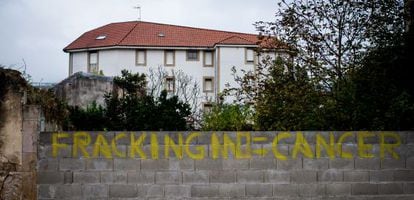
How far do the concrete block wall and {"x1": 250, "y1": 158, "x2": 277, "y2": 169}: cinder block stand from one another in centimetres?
1

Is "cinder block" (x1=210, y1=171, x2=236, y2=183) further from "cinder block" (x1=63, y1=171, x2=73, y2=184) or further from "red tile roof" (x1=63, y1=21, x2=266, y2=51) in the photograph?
"red tile roof" (x1=63, y1=21, x2=266, y2=51)

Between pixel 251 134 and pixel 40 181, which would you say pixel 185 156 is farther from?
pixel 40 181

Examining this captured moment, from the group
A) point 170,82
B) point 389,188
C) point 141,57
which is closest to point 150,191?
point 389,188

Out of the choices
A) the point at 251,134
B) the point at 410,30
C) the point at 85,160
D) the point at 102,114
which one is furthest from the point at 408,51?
the point at 102,114

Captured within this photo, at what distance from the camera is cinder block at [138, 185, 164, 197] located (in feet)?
22.9

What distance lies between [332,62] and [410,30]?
1.85 m

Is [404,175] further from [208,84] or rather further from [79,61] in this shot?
[79,61]

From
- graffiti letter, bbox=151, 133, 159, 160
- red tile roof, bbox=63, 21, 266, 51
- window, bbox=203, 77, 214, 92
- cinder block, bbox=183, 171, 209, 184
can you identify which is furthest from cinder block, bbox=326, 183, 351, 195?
window, bbox=203, 77, 214, 92

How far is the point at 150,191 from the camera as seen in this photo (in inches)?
275

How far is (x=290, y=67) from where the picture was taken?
437 inches

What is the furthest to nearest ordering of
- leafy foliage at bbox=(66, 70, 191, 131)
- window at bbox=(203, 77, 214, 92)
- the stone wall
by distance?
window at bbox=(203, 77, 214, 92) → the stone wall → leafy foliage at bbox=(66, 70, 191, 131)

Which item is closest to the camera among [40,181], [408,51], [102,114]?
[40,181]

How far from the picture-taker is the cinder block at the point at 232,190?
706 cm

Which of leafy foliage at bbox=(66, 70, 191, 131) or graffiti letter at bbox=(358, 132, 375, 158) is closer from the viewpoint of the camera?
graffiti letter at bbox=(358, 132, 375, 158)
